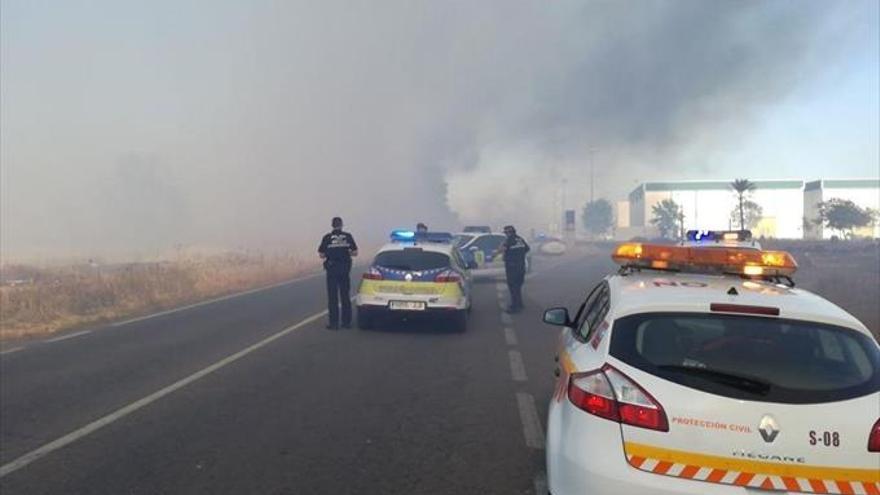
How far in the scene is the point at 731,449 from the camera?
322cm

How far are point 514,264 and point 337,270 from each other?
4076mm

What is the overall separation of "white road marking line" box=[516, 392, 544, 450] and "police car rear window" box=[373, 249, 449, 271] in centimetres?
471

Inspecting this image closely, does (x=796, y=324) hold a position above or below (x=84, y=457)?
above

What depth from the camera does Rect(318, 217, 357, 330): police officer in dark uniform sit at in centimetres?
1225

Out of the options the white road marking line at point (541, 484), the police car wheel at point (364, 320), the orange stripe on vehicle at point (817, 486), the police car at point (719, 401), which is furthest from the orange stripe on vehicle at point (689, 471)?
the police car wheel at point (364, 320)

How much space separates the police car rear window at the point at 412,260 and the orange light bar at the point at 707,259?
6953 mm

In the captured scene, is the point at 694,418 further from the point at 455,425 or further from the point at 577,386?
the point at 455,425

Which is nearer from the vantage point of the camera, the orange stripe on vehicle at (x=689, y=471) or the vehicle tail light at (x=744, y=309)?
the orange stripe on vehicle at (x=689, y=471)

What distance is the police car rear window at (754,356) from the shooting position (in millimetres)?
3303

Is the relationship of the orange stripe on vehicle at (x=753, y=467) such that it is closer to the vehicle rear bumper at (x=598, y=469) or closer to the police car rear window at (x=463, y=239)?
the vehicle rear bumper at (x=598, y=469)

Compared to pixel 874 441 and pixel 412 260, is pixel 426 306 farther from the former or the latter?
pixel 874 441

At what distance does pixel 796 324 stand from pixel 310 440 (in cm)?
369

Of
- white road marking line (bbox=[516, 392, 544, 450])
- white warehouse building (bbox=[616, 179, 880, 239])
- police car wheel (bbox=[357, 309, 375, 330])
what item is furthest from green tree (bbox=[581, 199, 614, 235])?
white road marking line (bbox=[516, 392, 544, 450])

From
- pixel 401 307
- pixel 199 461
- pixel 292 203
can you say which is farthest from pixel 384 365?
pixel 292 203
